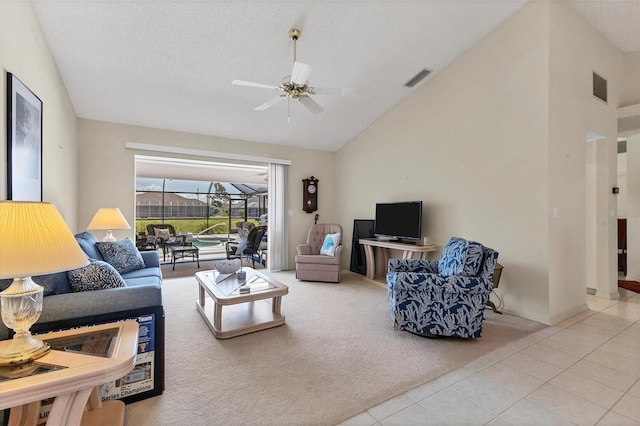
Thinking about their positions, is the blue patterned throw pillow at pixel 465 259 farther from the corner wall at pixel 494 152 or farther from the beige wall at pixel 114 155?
the beige wall at pixel 114 155

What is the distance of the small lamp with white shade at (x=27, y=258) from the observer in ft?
3.68

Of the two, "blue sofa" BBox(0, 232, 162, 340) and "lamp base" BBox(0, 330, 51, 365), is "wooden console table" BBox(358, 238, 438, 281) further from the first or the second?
"lamp base" BBox(0, 330, 51, 365)

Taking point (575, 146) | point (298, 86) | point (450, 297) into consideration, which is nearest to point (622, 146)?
point (575, 146)

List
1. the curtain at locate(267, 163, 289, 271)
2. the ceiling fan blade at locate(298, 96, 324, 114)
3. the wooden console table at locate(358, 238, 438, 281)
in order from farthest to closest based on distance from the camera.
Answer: the curtain at locate(267, 163, 289, 271) → the wooden console table at locate(358, 238, 438, 281) → the ceiling fan blade at locate(298, 96, 324, 114)

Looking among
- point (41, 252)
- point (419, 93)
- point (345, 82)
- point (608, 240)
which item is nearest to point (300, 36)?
point (345, 82)

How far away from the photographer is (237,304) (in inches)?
127

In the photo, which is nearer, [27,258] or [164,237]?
[27,258]

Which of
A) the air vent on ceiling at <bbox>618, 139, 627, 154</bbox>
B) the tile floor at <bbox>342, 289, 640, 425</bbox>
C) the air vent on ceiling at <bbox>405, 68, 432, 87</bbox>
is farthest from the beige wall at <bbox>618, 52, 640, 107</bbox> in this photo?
the tile floor at <bbox>342, 289, 640, 425</bbox>

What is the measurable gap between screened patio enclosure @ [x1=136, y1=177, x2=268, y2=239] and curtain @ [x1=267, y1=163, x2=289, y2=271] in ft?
9.50

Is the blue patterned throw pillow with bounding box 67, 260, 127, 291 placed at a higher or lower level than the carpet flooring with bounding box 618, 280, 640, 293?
higher

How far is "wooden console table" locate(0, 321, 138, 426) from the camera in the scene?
1099 millimetres

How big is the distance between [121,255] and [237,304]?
5.17 feet

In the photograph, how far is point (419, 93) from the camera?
4562mm

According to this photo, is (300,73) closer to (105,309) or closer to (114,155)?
(105,309)
